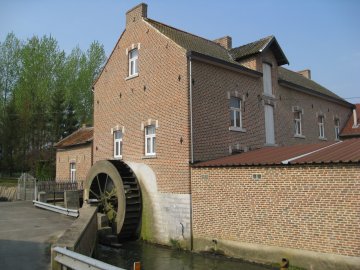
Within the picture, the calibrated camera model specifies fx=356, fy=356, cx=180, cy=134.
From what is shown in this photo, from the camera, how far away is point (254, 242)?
10.8 meters

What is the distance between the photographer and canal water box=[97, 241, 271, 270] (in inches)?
420

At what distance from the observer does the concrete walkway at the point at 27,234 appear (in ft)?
25.2

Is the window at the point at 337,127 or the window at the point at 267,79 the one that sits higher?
the window at the point at 267,79

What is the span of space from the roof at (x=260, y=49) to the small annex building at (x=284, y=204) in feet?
17.9

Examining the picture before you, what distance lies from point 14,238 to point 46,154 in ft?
82.8

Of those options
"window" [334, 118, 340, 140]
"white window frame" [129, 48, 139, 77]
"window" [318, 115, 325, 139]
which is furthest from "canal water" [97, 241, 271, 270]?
"window" [334, 118, 340, 140]

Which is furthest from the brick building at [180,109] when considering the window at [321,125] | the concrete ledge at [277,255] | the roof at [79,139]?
the roof at [79,139]

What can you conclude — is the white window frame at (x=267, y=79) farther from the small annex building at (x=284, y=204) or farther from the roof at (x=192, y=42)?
the small annex building at (x=284, y=204)

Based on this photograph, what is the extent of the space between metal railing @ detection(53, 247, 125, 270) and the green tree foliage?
1109 inches

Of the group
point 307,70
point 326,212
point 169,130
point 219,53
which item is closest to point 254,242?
point 326,212

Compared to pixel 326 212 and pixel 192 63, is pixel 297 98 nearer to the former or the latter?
pixel 192 63

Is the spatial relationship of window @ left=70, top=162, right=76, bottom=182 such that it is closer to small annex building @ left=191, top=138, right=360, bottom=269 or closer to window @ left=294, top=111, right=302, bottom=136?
small annex building @ left=191, top=138, right=360, bottom=269

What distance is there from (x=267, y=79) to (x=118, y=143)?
305 inches

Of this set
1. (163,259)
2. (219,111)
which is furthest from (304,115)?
(163,259)
